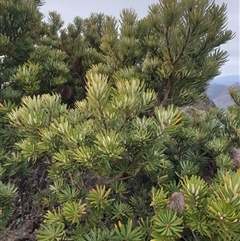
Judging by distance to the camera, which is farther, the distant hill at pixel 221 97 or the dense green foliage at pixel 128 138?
the distant hill at pixel 221 97

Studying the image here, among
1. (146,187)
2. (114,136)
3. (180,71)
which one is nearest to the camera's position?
(114,136)

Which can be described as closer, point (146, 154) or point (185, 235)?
point (146, 154)

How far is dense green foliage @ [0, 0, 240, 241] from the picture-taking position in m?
1.67

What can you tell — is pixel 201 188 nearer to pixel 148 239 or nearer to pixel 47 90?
pixel 148 239

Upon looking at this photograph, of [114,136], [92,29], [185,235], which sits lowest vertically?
[185,235]

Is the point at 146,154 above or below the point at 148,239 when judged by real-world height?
above

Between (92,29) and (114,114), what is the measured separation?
4192 mm

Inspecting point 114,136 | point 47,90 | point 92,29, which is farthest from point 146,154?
point 92,29

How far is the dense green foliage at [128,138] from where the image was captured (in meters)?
1.67

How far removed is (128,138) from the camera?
1771 millimetres

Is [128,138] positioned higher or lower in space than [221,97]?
higher

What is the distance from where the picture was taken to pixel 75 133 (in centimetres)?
170

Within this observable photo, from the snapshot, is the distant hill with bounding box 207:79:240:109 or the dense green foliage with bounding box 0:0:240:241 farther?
the distant hill with bounding box 207:79:240:109

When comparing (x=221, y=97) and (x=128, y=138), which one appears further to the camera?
(x=221, y=97)
